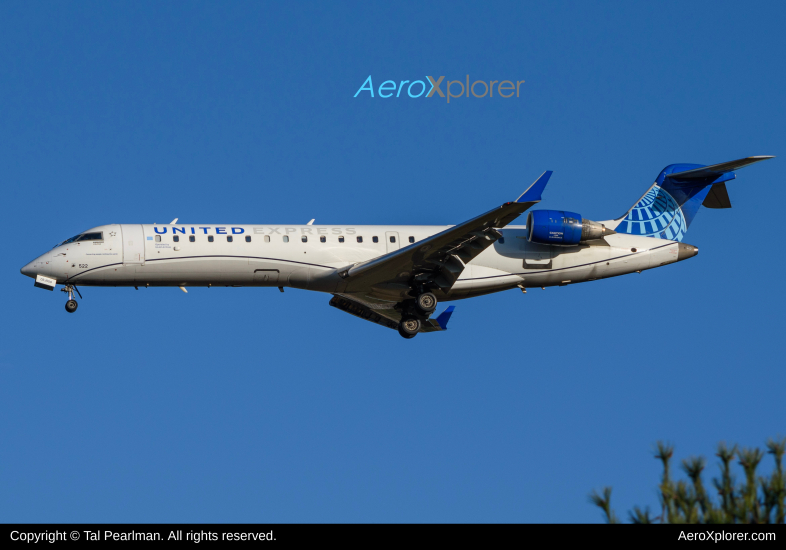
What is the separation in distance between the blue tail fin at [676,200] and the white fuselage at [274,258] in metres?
1.92

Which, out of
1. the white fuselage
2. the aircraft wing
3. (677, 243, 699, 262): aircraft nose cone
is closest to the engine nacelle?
the white fuselage

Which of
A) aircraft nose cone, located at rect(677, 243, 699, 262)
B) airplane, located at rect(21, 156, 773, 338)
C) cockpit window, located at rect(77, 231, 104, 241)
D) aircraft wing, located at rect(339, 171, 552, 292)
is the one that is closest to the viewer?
aircraft wing, located at rect(339, 171, 552, 292)

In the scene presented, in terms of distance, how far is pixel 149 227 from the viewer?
1093 inches

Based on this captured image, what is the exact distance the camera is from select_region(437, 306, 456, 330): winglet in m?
32.0

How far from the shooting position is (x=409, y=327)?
29.3 meters

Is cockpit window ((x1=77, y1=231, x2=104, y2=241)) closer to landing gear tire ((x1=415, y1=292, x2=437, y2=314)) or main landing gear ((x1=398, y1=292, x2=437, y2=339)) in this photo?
main landing gear ((x1=398, y1=292, x2=437, y2=339))

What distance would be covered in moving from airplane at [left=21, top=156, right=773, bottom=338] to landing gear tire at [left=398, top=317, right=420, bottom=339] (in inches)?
1.3

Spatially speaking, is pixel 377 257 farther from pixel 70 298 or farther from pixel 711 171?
pixel 711 171

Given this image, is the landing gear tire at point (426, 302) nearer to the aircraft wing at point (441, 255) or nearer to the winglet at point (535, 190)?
the aircraft wing at point (441, 255)

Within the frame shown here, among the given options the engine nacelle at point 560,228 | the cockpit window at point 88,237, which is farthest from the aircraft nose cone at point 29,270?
the engine nacelle at point 560,228

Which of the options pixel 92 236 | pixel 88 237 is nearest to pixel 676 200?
pixel 92 236
